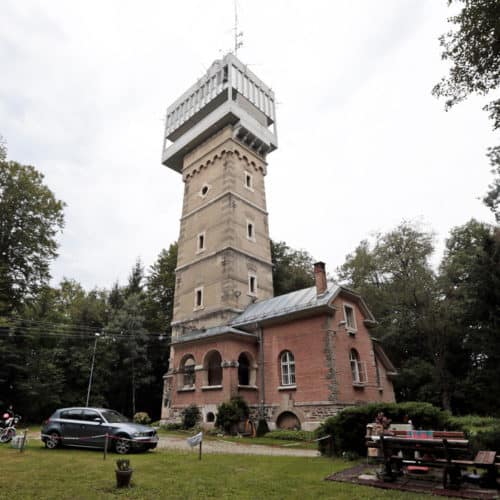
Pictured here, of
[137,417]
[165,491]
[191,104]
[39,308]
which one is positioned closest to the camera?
[165,491]

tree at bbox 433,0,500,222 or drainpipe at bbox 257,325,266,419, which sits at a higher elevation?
tree at bbox 433,0,500,222

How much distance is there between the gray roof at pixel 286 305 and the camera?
20.6 meters

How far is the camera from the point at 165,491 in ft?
24.7

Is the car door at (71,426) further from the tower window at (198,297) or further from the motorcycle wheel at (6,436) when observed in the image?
the tower window at (198,297)

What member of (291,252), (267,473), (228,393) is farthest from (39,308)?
(267,473)

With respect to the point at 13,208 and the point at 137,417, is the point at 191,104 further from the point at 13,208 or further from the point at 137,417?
the point at 137,417

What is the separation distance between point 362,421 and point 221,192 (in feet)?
71.6

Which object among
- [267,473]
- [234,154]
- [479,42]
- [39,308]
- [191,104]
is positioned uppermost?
[191,104]

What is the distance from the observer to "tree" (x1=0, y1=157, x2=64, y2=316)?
28359mm

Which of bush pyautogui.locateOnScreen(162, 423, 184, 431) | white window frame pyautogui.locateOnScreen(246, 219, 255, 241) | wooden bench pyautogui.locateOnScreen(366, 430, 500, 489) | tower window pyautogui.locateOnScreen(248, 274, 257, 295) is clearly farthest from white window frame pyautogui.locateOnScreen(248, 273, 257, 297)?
wooden bench pyautogui.locateOnScreen(366, 430, 500, 489)

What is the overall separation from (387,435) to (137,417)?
20.1 m

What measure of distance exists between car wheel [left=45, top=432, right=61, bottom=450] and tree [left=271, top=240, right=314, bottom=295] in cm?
2516

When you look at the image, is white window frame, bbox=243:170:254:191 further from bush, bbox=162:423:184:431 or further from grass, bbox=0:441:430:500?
grass, bbox=0:441:430:500

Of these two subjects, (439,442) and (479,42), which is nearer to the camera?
(439,442)
